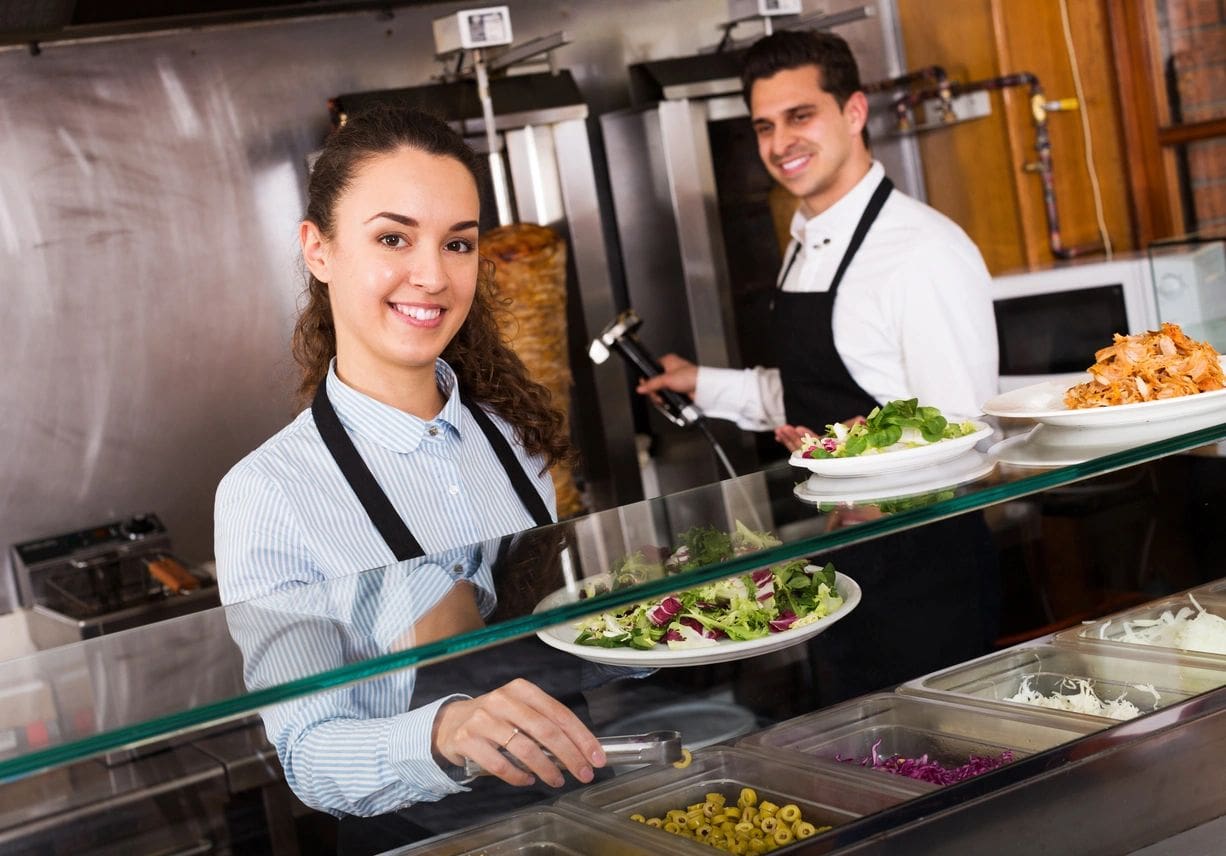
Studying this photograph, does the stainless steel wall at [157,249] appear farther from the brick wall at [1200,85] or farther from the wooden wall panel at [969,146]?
the brick wall at [1200,85]

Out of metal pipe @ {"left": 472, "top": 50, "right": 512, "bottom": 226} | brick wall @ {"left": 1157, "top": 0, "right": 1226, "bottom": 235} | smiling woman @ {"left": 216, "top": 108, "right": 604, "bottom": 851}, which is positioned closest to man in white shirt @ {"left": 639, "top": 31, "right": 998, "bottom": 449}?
metal pipe @ {"left": 472, "top": 50, "right": 512, "bottom": 226}

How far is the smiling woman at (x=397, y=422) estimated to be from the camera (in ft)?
5.14

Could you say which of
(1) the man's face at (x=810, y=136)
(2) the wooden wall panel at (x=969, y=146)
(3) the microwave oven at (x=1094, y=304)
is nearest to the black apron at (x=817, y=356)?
(1) the man's face at (x=810, y=136)

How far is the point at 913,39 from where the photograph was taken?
4.42m

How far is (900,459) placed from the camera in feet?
4.88

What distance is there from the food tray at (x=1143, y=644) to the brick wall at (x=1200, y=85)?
2.49 meters

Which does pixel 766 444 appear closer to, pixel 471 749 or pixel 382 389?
pixel 382 389

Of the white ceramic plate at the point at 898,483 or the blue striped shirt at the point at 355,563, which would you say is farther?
the white ceramic plate at the point at 898,483

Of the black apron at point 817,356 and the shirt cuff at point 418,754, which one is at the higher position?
the black apron at point 817,356

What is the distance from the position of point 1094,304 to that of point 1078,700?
216 cm

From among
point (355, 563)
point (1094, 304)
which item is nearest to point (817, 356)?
point (1094, 304)

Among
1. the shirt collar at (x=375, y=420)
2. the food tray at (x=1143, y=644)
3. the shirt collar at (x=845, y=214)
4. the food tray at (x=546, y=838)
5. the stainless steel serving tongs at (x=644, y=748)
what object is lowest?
the food tray at (x=1143, y=644)

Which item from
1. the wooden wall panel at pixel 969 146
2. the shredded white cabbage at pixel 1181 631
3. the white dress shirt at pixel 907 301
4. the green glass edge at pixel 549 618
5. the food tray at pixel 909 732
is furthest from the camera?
the wooden wall panel at pixel 969 146

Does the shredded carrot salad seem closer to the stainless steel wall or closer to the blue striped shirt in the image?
the blue striped shirt
